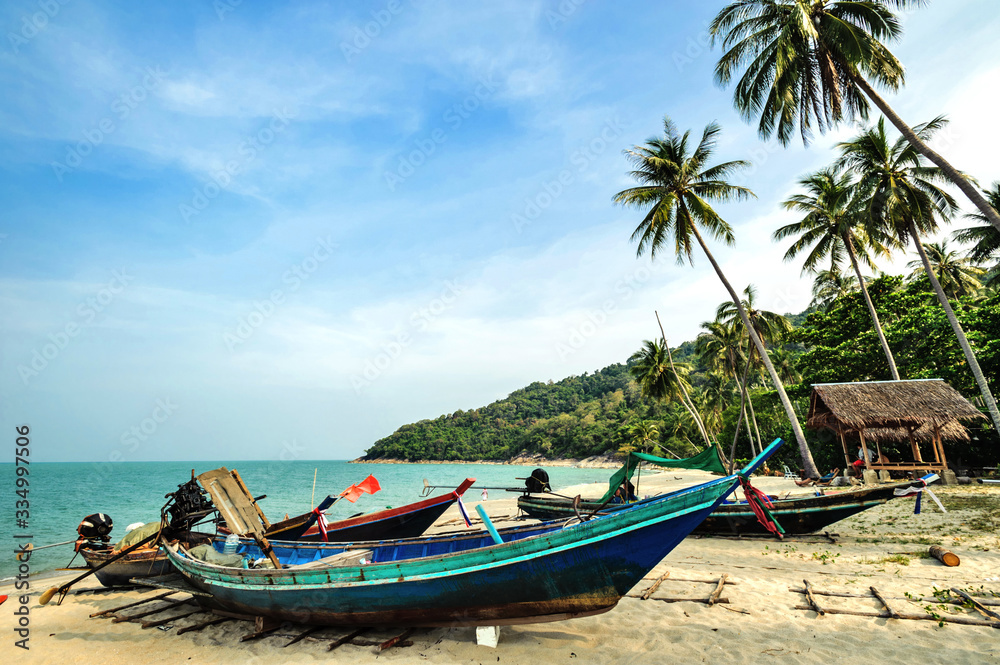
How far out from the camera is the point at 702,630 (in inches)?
233

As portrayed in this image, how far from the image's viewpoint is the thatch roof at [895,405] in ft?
54.5

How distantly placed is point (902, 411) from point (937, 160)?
Result: 993 centimetres

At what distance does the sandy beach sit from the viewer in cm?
530

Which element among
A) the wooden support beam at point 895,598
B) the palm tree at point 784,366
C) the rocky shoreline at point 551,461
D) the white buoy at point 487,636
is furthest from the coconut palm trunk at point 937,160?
the rocky shoreline at point 551,461

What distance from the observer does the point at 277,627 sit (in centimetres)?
695

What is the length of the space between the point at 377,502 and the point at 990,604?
3121 cm

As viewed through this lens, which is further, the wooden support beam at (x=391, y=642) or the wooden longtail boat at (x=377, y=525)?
the wooden longtail boat at (x=377, y=525)

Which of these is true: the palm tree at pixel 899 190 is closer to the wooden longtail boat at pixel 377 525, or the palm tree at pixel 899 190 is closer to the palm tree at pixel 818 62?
the palm tree at pixel 818 62

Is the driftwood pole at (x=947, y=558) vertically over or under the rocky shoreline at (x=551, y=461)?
over

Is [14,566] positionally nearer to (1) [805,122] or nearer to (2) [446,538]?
(2) [446,538]

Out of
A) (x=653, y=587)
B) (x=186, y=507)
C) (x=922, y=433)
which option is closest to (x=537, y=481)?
(x=653, y=587)

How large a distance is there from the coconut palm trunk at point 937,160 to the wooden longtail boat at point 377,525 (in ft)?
45.6

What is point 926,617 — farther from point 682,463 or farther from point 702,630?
point 682,463

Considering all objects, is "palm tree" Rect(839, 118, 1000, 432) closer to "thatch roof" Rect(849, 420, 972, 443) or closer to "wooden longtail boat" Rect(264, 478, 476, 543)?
"thatch roof" Rect(849, 420, 972, 443)
